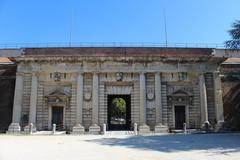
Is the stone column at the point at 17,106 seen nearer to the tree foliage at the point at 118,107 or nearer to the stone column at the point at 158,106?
the stone column at the point at 158,106

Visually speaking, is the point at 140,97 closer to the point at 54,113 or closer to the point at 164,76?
the point at 164,76

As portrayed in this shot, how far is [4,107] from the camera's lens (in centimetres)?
2712

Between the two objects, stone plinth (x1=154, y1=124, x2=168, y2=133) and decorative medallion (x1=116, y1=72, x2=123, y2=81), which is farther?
decorative medallion (x1=116, y1=72, x2=123, y2=81)

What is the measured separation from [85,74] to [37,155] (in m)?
15.9

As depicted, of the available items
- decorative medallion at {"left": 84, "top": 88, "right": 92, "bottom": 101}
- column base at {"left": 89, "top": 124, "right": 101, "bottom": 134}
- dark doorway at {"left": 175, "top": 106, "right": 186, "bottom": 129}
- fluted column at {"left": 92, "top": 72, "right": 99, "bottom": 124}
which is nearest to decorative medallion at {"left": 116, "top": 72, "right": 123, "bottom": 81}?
fluted column at {"left": 92, "top": 72, "right": 99, "bottom": 124}

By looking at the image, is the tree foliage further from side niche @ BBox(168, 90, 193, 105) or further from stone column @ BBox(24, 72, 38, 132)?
stone column @ BBox(24, 72, 38, 132)

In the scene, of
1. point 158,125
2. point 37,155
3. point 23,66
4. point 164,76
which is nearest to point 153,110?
point 158,125

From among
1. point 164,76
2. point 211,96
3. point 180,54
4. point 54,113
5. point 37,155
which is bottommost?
point 37,155

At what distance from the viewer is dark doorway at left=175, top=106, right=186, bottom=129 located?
2647 centimetres

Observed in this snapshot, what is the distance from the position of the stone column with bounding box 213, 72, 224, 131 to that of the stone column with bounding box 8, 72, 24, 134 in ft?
58.7

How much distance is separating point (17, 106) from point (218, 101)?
1854 centimetres

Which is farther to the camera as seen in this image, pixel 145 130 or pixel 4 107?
pixel 4 107

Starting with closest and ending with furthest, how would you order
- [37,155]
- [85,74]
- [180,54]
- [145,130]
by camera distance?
[37,155]
[145,130]
[85,74]
[180,54]

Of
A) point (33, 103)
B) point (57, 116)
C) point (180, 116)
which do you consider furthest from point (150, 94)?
point (33, 103)
